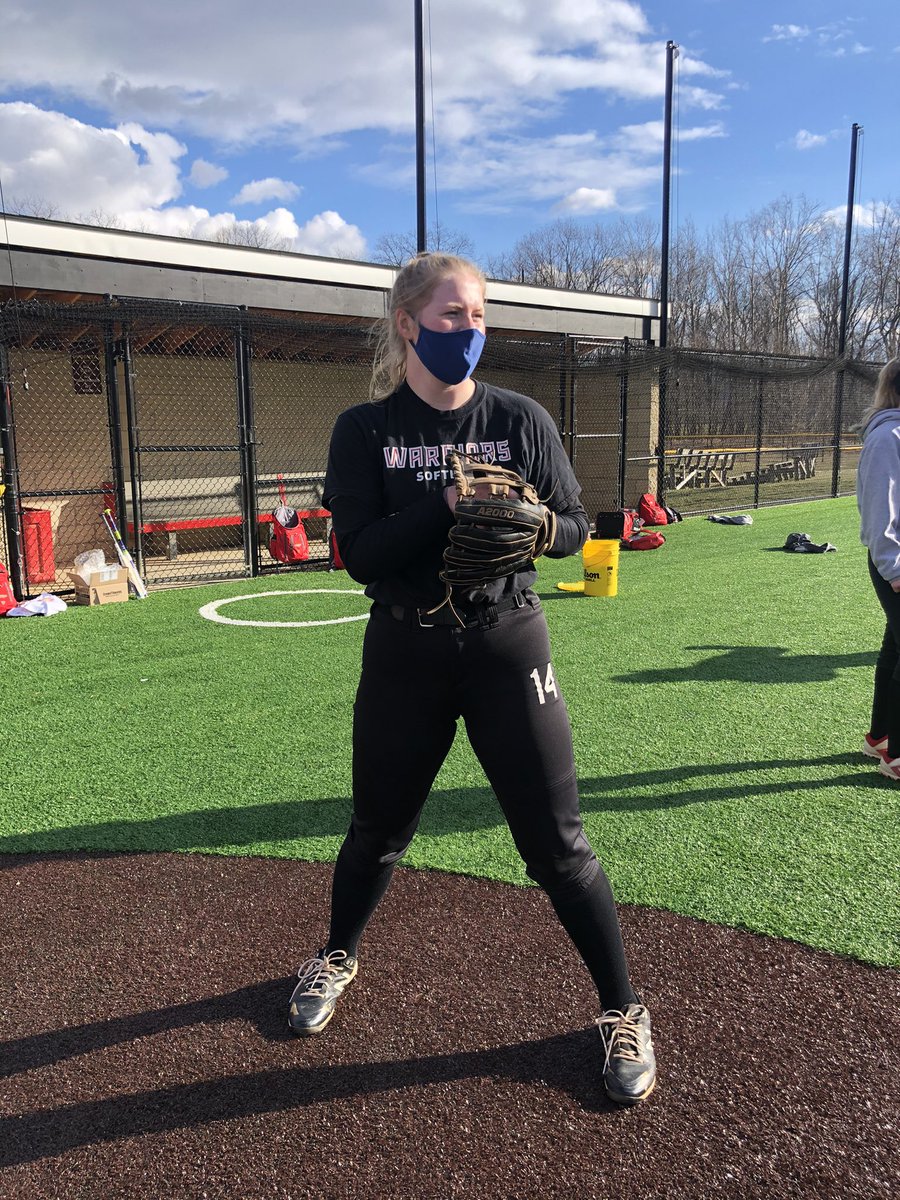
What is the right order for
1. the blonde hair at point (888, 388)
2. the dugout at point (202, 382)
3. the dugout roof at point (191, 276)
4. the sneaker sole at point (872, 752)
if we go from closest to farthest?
the blonde hair at point (888, 388) → the sneaker sole at point (872, 752) → the dugout at point (202, 382) → the dugout roof at point (191, 276)

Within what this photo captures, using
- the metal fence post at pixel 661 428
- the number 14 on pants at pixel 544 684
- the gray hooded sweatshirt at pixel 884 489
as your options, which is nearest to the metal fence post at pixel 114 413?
the gray hooded sweatshirt at pixel 884 489

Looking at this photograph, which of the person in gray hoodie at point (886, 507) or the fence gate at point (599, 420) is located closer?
the person in gray hoodie at point (886, 507)

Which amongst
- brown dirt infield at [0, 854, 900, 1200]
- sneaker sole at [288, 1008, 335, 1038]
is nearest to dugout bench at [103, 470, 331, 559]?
brown dirt infield at [0, 854, 900, 1200]

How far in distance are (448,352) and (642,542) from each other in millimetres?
10056

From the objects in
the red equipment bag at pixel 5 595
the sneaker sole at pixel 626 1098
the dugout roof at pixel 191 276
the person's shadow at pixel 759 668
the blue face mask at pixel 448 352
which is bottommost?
the sneaker sole at pixel 626 1098

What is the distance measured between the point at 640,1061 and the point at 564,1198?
40cm

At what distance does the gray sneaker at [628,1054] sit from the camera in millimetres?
2088

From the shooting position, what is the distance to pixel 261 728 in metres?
Answer: 4.87

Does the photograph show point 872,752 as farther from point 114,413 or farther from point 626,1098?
point 114,413

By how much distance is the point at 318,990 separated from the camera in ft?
8.00

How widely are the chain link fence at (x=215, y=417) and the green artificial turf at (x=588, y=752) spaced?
9.01ft

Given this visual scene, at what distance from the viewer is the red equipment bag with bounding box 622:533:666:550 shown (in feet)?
38.7

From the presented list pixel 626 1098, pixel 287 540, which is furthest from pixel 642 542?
pixel 626 1098

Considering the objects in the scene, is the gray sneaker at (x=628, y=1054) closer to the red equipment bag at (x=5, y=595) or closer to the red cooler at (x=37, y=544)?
the red equipment bag at (x=5, y=595)
